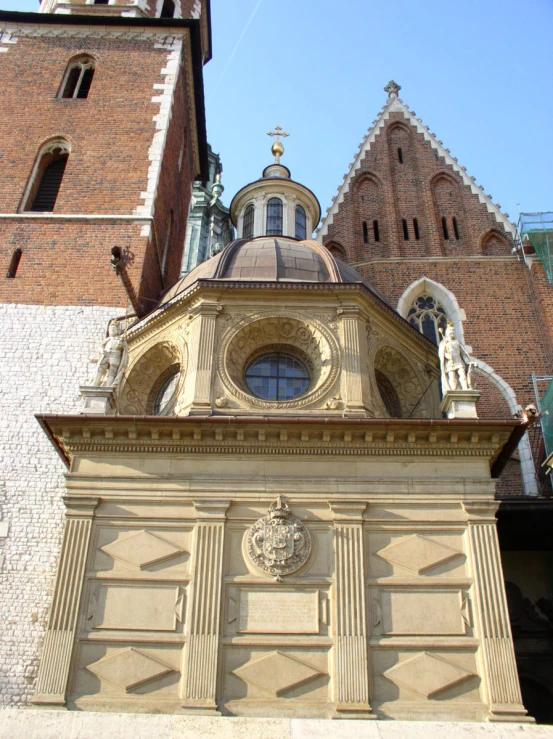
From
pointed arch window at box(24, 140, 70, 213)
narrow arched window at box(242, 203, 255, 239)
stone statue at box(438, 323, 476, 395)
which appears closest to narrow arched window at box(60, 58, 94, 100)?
pointed arch window at box(24, 140, 70, 213)

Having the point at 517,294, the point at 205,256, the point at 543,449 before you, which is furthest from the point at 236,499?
the point at 205,256

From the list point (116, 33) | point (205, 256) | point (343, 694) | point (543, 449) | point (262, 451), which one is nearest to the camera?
point (343, 694)

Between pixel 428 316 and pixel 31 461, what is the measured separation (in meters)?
10.4

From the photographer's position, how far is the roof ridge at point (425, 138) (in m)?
20.0

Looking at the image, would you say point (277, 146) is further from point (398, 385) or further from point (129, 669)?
point (129, 669)

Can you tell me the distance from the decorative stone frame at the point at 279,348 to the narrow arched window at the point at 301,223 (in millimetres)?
8249

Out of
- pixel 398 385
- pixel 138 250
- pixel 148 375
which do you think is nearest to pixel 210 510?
pixel 148 375

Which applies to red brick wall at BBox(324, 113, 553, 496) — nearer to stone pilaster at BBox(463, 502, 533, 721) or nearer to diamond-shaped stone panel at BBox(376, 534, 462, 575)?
stone pilaster at BBox(463, 502, 533, 721)

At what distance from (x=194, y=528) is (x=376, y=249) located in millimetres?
11504

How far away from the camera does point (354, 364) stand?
39.9 feet

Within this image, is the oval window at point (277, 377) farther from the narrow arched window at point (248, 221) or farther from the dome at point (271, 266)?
the narrow arched window at point (248, 221)

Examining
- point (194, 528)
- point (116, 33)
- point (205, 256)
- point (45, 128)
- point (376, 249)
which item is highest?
point (205, 256)

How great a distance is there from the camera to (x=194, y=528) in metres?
10.2

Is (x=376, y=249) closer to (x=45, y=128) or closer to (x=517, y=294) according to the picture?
(x=517, y=294)
